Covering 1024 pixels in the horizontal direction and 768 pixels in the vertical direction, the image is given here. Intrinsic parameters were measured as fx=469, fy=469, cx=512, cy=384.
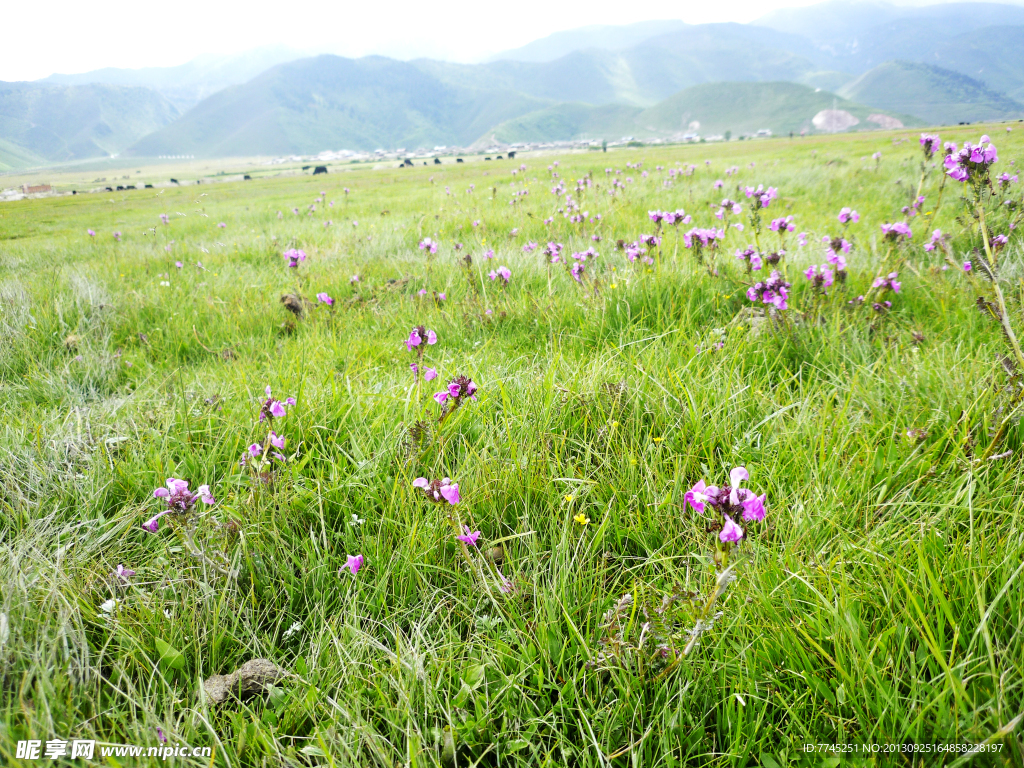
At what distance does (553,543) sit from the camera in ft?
5.65

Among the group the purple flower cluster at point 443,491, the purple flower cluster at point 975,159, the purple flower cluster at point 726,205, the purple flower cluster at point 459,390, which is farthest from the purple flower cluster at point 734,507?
the purple flower cluster at point 726,205

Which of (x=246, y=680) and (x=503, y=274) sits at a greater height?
(x=503, y=274)

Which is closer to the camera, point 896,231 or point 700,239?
point 896,231

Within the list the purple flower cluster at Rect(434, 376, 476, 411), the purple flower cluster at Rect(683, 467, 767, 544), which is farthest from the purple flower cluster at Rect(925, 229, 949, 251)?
the purple flower cluster at Rect(434, 376, 476, 411)

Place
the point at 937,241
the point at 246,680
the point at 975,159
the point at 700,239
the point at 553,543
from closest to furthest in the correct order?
the point at 246,680
the point at 553,543
the point at 975,159
the point at 937,241
the point at 700,239

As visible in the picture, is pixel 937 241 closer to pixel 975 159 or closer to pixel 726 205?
pixel 975 159

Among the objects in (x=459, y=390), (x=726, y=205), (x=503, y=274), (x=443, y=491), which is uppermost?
(x=726, y=205)

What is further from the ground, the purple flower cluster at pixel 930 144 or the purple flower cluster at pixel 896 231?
the purple flower cluster at pixel 930 144

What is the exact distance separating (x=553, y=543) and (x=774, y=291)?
254 cm

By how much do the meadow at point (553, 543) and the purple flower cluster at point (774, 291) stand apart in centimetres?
6

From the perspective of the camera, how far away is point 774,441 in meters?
2.13

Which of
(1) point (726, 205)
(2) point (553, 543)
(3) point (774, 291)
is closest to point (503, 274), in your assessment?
(3) point (774, 291)

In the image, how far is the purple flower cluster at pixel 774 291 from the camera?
3.07 meters

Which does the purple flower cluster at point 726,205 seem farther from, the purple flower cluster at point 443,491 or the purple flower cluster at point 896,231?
the purple flower cluster at point 443,491
